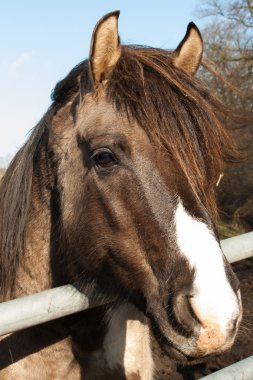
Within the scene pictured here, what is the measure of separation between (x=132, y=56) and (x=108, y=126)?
17.8 inches

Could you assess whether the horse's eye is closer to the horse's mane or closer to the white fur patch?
the horse's mane

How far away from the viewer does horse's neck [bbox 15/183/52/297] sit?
236 centimetres

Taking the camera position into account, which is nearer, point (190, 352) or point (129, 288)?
point (190, 352)

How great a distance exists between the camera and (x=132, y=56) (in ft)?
7.46

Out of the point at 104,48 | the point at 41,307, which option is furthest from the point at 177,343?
the point at 104,48

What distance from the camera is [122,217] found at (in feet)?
6.40

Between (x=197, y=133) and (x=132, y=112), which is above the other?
(x=132, y=112)

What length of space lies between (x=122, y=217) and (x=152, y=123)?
447 mm

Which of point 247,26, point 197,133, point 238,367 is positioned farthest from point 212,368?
point 247,26

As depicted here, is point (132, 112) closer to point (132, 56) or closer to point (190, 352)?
point (132, 56)

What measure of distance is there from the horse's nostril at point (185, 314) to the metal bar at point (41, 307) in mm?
442

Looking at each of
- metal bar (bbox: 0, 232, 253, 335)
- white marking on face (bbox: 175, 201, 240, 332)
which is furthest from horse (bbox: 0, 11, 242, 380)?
metal bar (bbox: 0, 232, 253, 335)

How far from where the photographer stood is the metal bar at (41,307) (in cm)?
153

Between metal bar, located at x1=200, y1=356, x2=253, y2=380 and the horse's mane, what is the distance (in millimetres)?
685
